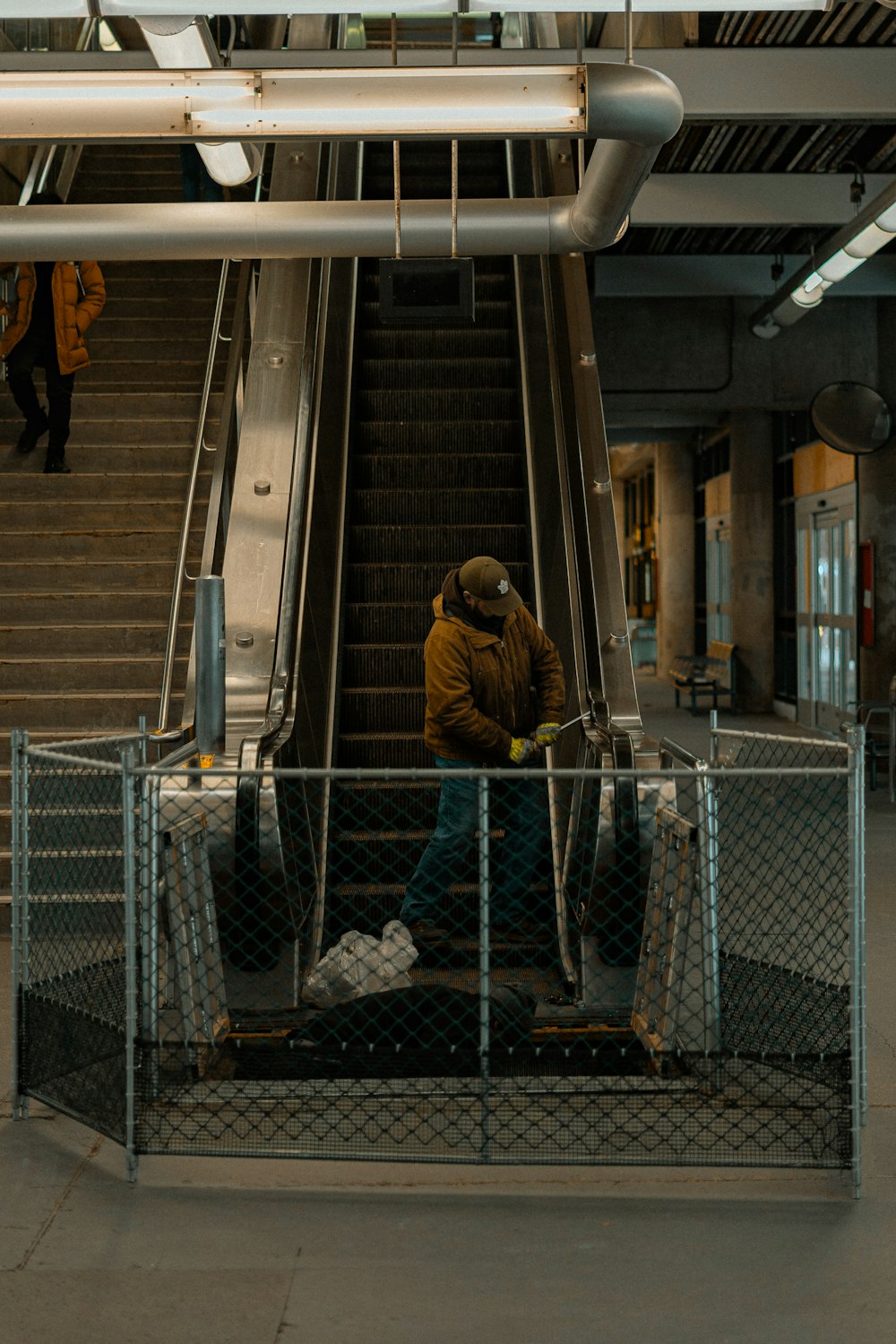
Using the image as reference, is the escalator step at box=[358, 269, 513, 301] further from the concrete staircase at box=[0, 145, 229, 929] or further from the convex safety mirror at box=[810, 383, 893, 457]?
the convex safety mirror at box=[810, 383, 893, 457]

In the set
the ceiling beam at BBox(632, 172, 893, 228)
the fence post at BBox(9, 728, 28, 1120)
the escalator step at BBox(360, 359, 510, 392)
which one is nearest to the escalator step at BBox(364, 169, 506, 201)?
the ceiling beam at BBox(632, 172, 893, 228)

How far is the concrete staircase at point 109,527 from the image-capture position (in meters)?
7.69

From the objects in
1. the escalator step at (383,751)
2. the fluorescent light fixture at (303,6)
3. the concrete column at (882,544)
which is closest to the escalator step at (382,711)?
the escalator step at (383,751)

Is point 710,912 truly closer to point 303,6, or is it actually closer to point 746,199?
point 303,6

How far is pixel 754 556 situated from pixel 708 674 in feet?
7.24

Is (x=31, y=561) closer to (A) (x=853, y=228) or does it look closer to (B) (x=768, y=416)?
(A) (x=853, y=228)

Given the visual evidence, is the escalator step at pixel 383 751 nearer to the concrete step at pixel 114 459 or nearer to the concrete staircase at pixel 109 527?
the concrete staircase at pixel 109 527

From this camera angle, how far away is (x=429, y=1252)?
142 inches

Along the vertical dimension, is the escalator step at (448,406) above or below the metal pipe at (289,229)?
below

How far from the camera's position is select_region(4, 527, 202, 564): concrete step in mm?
8688

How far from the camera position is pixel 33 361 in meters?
9.12

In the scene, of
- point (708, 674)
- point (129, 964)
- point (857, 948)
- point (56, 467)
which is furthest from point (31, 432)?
point (708, 674)

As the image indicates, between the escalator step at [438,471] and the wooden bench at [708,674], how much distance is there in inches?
307

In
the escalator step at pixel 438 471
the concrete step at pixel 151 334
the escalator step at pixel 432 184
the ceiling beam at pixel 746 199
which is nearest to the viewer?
the escalator step at pixel 438 471
